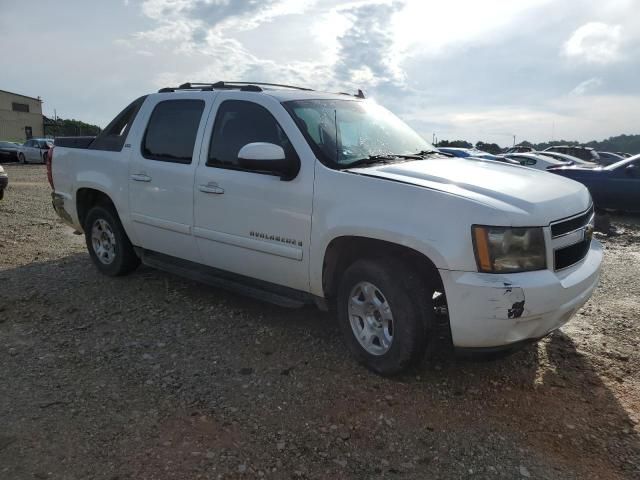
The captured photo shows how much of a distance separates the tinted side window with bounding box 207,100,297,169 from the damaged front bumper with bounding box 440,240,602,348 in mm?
1770

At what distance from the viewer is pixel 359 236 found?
136 inches

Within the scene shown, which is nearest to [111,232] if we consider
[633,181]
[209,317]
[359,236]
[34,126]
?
[209,317]

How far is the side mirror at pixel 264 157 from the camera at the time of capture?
365 centimetres

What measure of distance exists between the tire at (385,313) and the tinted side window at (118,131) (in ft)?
9.72

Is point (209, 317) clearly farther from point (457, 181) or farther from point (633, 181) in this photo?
point (633, 181)

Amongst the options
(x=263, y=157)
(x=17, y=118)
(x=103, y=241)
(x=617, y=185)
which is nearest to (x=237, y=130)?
(x=263, y=157)

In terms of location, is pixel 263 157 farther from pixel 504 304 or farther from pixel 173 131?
pixel 504 304

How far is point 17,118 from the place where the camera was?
179 feet

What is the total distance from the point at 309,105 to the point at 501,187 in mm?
1658

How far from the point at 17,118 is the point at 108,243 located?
5768 cm

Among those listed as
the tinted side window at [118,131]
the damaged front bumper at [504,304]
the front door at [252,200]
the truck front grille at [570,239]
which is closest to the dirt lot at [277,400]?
the damaged front bumper at [504,304]

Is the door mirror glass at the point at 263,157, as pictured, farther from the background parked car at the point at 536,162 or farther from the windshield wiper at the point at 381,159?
the background parked car at the point at 536,162

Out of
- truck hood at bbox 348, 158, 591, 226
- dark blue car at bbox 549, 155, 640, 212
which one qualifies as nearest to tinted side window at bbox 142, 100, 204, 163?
truck hood at bbox 348, 158, 591, 226

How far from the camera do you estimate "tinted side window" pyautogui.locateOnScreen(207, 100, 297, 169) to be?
4.09 m
